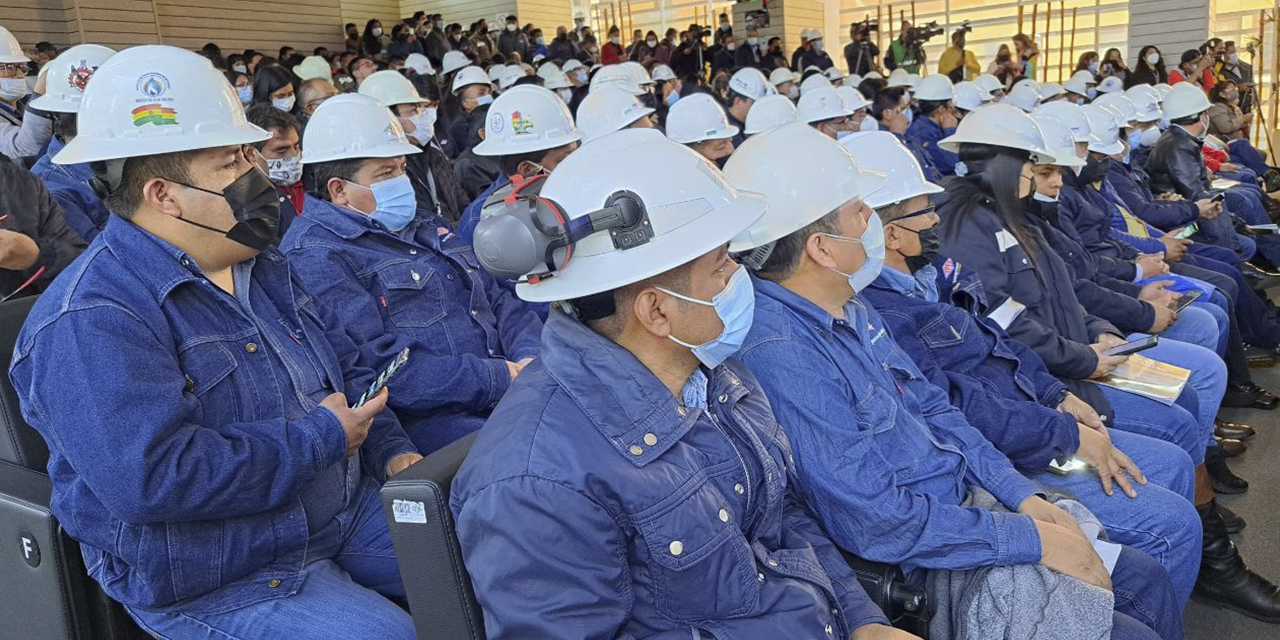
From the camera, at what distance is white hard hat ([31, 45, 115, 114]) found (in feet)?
14.5

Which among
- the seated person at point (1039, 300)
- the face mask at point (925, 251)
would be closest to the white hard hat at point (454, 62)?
the seated person at point (1039, 300)

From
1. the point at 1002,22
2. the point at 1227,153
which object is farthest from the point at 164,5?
the point at 1002,22

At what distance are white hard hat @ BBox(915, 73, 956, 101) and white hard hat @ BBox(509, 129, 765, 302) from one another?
316 inches

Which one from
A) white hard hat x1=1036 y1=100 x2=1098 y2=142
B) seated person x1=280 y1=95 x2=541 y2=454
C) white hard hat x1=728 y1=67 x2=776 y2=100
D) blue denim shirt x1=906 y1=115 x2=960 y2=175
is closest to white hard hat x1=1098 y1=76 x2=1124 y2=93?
blue denim shirt x1=906 y1=115 x2=960 y2=175

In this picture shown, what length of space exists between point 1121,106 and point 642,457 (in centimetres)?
660

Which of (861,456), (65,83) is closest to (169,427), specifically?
(861,456)

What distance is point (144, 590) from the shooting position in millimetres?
1812

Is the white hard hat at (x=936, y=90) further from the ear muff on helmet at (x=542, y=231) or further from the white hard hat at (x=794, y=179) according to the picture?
the ear muff on helmet at (x=542, y=231)

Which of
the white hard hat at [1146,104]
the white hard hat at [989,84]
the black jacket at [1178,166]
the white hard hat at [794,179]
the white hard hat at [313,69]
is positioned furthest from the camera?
the white hard hat at [313,69]

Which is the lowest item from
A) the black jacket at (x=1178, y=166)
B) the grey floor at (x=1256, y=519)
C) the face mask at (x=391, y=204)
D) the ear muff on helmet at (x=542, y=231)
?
the grey floor at (x=1256, y=519)

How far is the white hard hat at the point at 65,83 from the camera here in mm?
4406

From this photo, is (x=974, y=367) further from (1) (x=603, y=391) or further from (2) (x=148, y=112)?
(2) (x=148, y=112)

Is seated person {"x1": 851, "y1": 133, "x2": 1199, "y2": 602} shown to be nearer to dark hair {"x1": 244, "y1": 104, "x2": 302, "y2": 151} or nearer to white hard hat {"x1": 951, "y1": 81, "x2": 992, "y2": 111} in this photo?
dark hair {"x1": 244, "y1": 104, "x2": 302, "y2": 151}

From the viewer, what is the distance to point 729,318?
5.66ft
